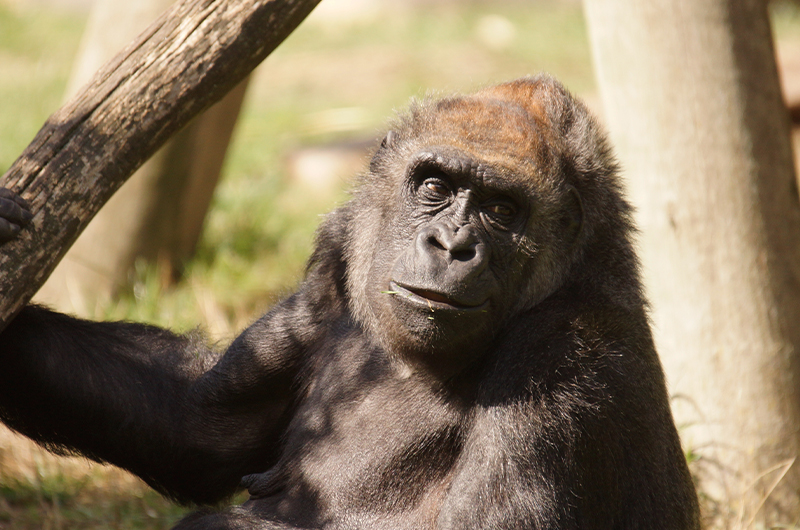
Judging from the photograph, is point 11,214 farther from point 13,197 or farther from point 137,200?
point 137,200

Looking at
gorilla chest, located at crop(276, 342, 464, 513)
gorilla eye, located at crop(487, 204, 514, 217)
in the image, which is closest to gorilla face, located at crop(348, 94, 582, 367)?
gorilla eye, located at crop(487, 204, 514, 217)

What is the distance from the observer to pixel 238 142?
1257 centimetres

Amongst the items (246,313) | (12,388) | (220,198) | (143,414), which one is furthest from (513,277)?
(220,198)

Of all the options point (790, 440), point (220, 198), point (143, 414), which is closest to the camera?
point (143, 414)

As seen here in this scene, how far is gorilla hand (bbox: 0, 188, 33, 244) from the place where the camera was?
338cm

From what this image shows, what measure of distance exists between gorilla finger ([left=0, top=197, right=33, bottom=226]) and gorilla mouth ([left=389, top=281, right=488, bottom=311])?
1.58 meters

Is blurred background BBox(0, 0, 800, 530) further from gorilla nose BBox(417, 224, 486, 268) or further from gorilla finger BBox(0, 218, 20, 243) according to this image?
gorilla finger BBox(0, 218, 20, 243)

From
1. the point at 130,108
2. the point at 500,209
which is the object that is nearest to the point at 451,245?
the point at 500,209

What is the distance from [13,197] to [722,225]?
365 centimetres

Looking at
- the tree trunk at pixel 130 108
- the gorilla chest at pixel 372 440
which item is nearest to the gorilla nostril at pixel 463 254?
the gorilla chest at pixel 372 440

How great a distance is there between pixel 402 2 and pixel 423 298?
1796cm

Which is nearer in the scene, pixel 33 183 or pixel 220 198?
→ pixel 33 183

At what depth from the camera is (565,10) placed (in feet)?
65.7

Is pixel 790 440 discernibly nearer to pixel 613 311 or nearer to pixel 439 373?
pixel 613 311
